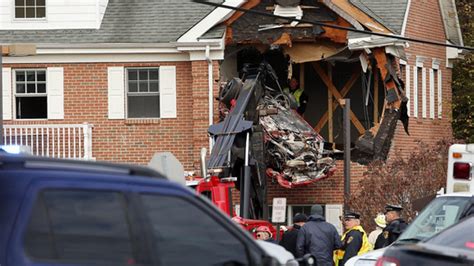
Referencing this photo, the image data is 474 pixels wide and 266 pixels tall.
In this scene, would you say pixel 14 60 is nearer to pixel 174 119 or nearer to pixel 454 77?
pixel 174 119

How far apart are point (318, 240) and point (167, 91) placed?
45.5 ft

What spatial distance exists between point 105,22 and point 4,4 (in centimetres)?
247

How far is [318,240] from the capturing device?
18016 mm

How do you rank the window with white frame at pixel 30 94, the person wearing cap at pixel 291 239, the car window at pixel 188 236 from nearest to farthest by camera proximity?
the car window at pixel 188 236, the person wearing cap at pixel 291 239, the window with white frame at pixel 30 94

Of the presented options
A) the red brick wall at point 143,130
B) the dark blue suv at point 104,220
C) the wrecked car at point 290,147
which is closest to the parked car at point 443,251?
the dark blue suv at point 104,220

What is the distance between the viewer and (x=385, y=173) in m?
28.9

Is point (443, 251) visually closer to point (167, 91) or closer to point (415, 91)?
point (167, 91)

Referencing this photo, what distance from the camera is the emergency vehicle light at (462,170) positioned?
1731 centimetres

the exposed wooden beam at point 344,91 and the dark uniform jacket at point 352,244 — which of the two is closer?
the dark uniform jacket at point 352,244

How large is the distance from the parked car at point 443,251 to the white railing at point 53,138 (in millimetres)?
19867

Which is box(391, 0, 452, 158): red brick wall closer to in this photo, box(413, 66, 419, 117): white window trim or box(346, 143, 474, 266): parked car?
box(413, 66, 419, 117): white window trim

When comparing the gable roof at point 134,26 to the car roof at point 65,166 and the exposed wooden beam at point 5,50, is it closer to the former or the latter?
the exposed wooden beam at point 5,50

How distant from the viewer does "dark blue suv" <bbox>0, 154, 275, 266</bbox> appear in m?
7.70

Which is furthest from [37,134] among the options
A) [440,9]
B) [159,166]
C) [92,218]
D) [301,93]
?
[92,218]
